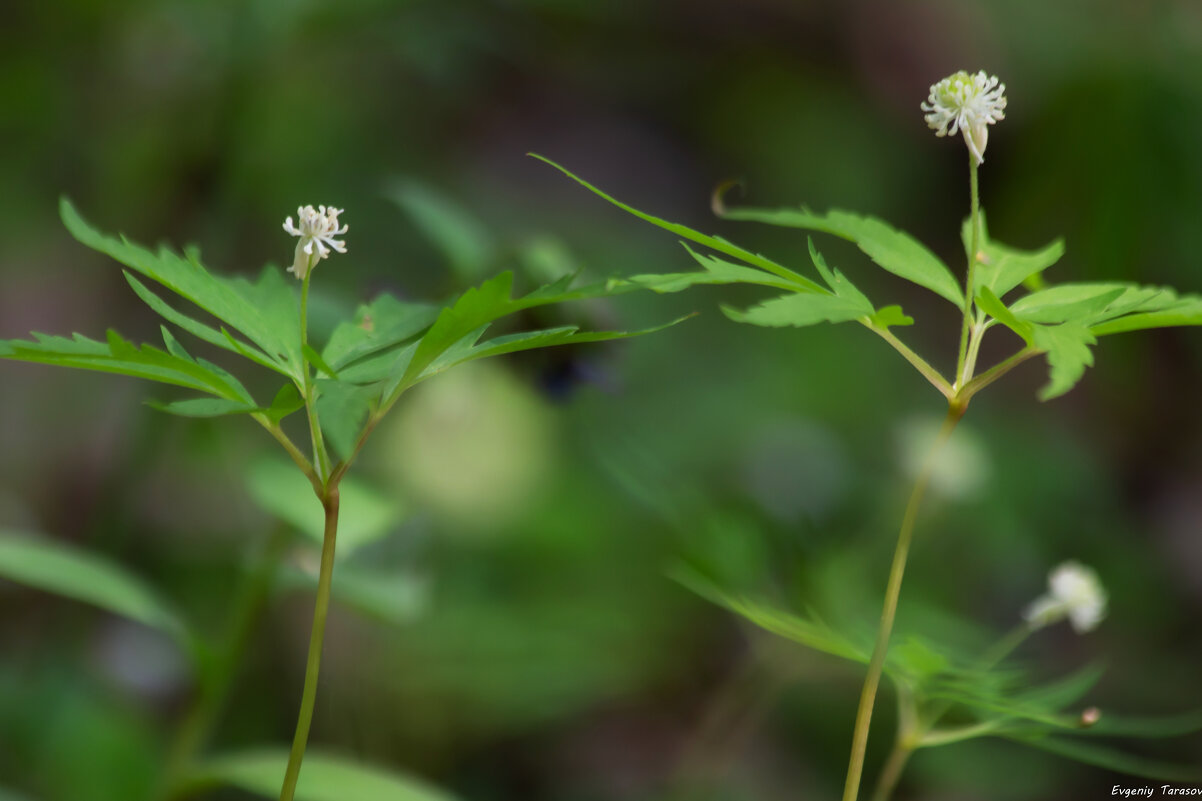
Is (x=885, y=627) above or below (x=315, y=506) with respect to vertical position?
below

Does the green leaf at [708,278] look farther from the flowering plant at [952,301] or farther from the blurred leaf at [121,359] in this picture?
the blurred leaf at [121,359]

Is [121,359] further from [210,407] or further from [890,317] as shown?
[890,317]

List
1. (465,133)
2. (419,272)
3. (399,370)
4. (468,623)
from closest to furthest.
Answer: (399,370) < (468,623) < (419,272) < (465,133)

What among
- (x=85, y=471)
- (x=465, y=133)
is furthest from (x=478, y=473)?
(x=465, y=133)

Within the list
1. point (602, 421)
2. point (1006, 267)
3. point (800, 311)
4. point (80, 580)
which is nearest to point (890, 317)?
point (800, 311)

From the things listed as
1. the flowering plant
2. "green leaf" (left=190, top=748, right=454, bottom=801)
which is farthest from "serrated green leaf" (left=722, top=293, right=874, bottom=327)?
"green leaf" (left=190, top=748, right=454, bottom=801)

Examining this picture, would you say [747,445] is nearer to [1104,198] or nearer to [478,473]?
[478,473]
